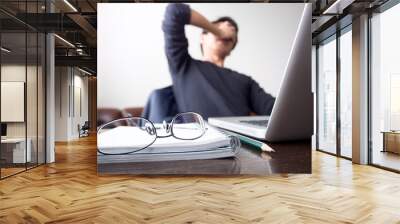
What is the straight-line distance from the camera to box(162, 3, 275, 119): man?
5438 mm

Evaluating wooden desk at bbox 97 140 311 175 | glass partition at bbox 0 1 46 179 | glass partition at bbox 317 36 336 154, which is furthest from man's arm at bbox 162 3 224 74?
glass partition at bbox 317 36 336 154

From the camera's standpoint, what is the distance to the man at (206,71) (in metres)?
5.44

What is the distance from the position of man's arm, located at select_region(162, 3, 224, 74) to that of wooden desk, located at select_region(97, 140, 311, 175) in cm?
134

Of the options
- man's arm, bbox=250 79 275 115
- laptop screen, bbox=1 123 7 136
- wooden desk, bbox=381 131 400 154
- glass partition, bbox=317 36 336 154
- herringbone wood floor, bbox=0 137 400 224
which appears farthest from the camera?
glass partition, bbox=317 36 336 154

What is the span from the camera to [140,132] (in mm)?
5379

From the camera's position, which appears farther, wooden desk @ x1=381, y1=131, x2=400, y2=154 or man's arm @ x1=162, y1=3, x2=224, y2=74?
wooden desk @ x1=381, y1=131, x2=400, y2=154

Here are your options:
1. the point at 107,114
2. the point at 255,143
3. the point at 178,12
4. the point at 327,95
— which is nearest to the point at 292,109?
the point at 255,143

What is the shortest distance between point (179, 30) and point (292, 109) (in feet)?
6.37

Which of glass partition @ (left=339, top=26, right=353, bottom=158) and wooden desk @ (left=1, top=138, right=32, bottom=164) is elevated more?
glass partition @ (left=339, top=26, right=353, bottom=158)

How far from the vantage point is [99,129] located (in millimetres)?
5430

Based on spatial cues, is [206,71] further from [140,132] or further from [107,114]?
[107,114]

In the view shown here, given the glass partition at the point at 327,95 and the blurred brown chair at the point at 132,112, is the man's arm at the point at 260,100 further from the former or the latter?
the glass partition at the point at 327,95

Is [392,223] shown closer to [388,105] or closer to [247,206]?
[247,206]

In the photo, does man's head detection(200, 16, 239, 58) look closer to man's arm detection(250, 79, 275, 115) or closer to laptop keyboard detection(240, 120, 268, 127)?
man's arm detection(250, 79, 275, 115)
